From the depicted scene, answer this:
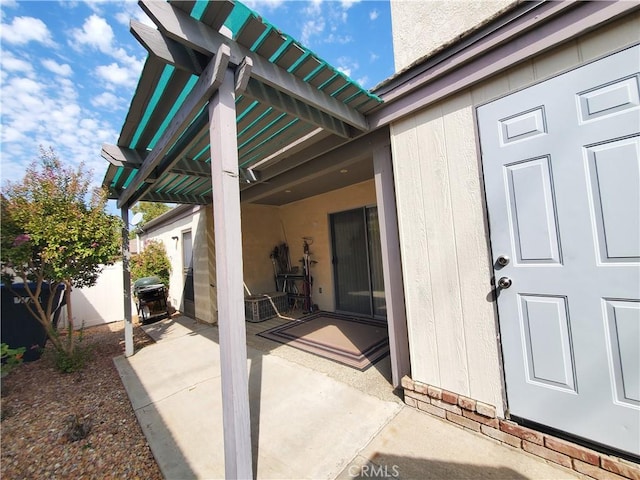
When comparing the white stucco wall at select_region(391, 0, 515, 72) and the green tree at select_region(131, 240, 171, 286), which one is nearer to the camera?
the white stucco wall at select_region(391, 0, 515, 72)

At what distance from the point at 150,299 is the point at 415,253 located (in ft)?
22.5

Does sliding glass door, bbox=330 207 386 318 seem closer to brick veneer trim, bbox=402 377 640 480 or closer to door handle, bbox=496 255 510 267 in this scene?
brick veneer trim, bbox=402 377 640 480

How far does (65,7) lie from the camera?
98.3 inches

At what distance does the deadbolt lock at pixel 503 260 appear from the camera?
5.78 feet

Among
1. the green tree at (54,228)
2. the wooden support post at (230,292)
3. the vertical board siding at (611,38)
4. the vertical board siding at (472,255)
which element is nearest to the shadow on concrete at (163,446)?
the wooden support post at (230,292)

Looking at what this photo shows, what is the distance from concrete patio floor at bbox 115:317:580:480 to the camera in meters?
1.65

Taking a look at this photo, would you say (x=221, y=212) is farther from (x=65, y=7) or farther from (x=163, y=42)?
(x=65, y=7)

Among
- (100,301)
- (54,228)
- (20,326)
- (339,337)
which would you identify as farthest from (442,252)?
(100,301)

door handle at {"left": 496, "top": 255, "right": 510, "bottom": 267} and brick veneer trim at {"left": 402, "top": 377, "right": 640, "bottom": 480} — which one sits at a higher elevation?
door handle at {"left": 496, "top": 255, "right": 510, "bottom": 267}

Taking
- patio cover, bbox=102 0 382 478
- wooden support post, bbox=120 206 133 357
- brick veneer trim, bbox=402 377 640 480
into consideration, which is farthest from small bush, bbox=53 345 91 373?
brick veneer trim, bbox=402 377 640 480

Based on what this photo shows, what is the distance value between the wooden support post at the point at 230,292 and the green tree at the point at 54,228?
3239 mm

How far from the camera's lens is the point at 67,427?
2.36 meters

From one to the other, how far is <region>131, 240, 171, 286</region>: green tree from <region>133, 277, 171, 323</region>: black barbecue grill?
103 centimetres

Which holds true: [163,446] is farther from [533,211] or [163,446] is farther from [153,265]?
[153,265]
